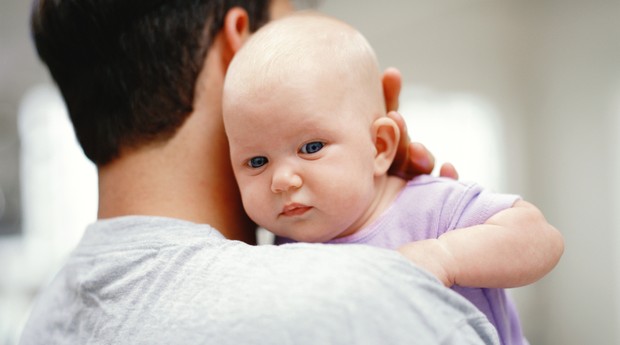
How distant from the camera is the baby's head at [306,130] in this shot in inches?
29.4

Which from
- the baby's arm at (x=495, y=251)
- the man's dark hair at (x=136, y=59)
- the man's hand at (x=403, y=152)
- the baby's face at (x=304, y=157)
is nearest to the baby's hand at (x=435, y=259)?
the baby's arm at (x=495, y=251)

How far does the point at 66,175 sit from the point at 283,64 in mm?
2928

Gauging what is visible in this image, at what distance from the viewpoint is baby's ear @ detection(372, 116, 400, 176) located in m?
0.80

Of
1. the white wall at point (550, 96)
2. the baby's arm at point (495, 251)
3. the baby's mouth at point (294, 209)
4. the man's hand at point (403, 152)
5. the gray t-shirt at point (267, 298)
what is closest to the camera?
the gray t-shirt at point (267, 298)

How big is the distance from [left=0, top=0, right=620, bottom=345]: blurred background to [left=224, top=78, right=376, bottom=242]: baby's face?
2.53 m

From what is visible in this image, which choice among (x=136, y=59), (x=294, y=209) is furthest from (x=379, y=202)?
(x=136, y=59)

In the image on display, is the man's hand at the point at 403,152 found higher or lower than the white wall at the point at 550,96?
higher

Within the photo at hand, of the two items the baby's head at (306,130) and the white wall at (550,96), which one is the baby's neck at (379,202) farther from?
the white wall at (550,96)

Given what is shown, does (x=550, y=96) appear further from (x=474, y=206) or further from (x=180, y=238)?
(x=180, y=238)

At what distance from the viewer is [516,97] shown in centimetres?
353

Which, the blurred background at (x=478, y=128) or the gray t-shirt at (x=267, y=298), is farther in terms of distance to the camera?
the blurred background at (x=478, y=128)

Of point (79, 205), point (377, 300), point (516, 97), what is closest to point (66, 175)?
point (79, 205)

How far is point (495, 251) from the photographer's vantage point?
0.69 m

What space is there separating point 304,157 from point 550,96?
3.01 m
